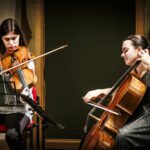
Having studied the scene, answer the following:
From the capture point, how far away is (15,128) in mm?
2848

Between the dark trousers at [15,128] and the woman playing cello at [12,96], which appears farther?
the dark trousers at [15,128]

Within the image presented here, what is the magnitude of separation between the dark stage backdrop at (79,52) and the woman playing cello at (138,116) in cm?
117

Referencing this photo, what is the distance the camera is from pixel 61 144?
3.90m

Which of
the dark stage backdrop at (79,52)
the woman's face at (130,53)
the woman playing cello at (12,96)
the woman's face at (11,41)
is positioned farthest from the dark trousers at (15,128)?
the dark stage backdrop at (79,52)

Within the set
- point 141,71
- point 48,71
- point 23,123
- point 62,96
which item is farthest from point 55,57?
point 141,71

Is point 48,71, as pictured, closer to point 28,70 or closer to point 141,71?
point 28,70

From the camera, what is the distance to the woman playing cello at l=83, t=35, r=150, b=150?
235 cm

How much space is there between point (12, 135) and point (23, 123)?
14cm

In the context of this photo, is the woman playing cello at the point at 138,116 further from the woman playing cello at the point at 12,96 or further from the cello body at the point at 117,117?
the woman playing cello at the point at 12,96

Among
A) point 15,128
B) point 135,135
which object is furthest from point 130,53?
point 15,128

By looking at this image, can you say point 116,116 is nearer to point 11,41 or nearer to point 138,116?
point 138,116

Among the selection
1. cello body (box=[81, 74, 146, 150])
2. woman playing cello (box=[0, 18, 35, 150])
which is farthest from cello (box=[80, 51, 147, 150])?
woman playing cello (box=[0, 18, 35, 150])

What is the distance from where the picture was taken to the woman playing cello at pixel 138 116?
235 centimetres

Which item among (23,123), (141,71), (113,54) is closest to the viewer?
(141,71)
